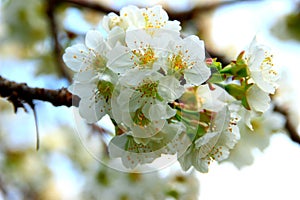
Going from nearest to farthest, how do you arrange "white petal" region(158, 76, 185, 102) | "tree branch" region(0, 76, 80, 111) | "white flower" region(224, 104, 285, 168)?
"white petal" region(158, 76, 185, 102) < "tree branch" region(0, 76, 80, 111) < "white flower" region(224, 104, 285, 168)

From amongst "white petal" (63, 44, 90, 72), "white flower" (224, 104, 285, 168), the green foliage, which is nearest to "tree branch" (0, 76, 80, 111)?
"white petal" (63, 44, 90, 72)

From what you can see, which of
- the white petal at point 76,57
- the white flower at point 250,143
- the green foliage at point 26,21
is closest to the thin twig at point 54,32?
the green foliage at point 26,21

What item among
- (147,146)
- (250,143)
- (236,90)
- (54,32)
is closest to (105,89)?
(147,146)

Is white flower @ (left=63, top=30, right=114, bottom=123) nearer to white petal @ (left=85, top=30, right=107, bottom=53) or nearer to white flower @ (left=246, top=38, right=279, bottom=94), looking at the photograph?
white petal @ (left=85, top=30, right=107, bottom=53)

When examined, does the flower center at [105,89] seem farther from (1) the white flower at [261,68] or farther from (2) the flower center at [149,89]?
(1) the white flower at [261,68]

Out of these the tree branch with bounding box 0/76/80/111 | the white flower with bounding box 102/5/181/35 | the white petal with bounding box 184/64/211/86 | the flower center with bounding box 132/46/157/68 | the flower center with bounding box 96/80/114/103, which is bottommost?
the tree branch with bounding box 0/76/80/111

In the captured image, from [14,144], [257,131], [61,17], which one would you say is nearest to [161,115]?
[257,131]

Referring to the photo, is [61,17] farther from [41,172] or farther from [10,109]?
[41,172]
